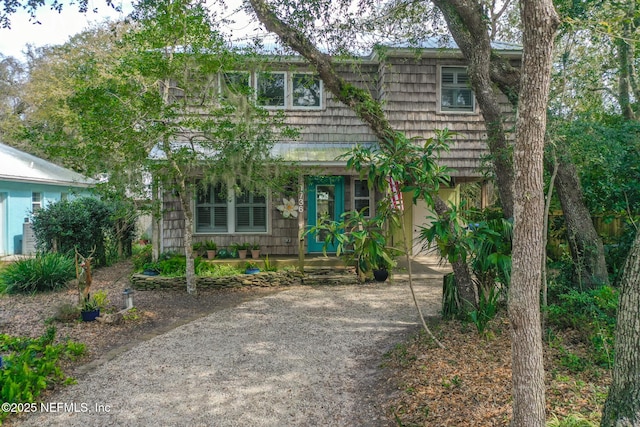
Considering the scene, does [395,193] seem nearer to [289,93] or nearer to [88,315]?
[88,315]

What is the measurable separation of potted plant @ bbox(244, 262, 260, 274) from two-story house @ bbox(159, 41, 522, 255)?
57.3 inches

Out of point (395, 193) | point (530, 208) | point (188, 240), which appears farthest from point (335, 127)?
point (530, 208)

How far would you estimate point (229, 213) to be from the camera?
11625mm

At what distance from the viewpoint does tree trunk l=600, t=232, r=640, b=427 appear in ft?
8.57

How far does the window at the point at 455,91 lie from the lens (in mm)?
11650

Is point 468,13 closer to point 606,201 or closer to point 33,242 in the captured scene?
point 606,201

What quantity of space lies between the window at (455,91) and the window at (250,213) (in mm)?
5392

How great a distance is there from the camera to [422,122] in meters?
11.6

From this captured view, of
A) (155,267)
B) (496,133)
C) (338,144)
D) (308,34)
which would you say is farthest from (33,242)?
(496,133)

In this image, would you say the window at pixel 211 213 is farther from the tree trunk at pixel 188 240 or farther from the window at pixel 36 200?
the window at pixel 36 200

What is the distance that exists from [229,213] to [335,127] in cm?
357

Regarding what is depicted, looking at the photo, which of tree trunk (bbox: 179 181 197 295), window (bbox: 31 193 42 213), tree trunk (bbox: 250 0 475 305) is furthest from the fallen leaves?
window (bbox: 31 193 42 213)

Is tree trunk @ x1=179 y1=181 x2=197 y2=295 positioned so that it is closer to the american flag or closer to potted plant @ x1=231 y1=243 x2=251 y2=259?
potted plant @ x1=231 y1=243 x2=251 y2=259

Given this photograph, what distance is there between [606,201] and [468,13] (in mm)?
3223
